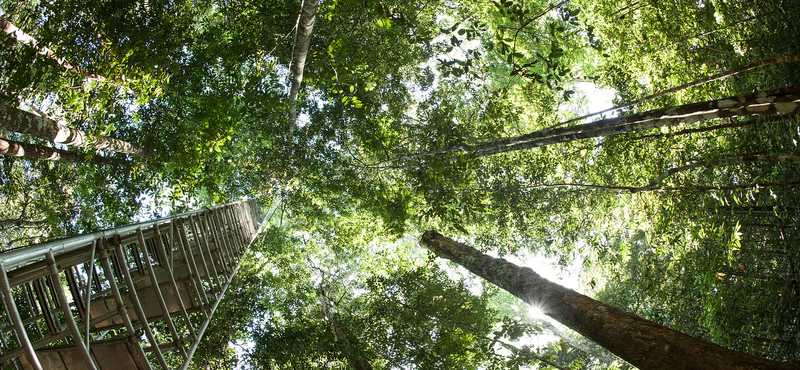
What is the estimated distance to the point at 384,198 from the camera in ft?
38.5

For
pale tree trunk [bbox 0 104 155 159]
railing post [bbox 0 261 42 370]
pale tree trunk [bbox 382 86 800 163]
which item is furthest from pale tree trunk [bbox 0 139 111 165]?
pale tree trunk [bbox 382 86 800 163]

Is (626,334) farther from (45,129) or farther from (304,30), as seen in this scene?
(45,129)

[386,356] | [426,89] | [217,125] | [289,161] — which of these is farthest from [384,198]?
[217,125]

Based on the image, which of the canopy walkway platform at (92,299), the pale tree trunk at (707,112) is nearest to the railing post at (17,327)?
the canopy walkway platform at (92,299)

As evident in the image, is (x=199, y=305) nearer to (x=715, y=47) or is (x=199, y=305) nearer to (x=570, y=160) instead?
(x=715, y=47)

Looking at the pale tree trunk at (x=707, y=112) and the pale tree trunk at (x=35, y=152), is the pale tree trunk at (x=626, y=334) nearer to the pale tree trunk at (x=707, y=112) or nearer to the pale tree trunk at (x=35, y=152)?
the pale tree trunk at (x=707, y=112)

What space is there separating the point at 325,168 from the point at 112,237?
772 cm

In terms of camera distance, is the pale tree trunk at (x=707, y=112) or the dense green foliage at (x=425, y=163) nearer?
the pale tree trunk at (x=707, y=112)

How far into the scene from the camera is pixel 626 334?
3.07 metres

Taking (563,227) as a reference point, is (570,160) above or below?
above

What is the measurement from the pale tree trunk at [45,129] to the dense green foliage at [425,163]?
0.31 metres

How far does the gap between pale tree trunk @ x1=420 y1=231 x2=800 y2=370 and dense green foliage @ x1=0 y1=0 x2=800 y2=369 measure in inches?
54.9

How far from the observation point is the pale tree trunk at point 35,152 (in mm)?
5336

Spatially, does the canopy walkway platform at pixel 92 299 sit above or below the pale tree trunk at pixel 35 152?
below
